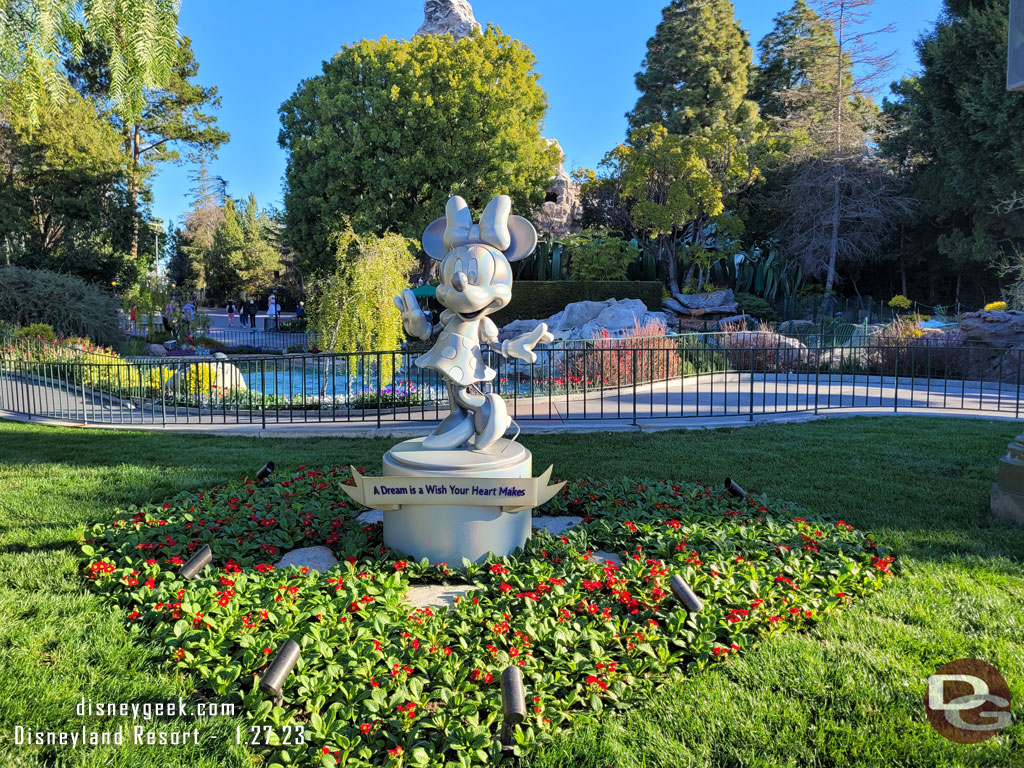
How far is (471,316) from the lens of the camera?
16.1 feet

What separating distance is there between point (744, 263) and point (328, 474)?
2587 cm

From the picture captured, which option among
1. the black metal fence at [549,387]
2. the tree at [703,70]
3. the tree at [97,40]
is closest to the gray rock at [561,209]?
the tree at [703,70]

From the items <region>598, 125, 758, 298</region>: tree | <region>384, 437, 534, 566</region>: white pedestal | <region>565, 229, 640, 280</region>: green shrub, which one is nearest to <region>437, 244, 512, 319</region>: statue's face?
<region>384, 437, 534, 566</region>: white pedestal

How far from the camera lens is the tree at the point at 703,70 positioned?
34000 millimetres

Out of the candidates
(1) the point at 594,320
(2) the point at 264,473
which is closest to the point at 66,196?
(1) the point at 594,320

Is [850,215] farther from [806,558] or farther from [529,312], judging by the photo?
[806,558]

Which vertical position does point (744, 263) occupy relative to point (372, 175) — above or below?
below

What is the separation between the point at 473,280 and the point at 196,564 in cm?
249

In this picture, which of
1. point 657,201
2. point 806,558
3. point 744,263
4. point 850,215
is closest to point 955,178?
point 850,215

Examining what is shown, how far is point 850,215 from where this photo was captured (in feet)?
89.1

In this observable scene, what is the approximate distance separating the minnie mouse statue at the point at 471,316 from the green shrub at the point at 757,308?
22341mm

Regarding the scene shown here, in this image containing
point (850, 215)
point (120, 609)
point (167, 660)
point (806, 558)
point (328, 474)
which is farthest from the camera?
point (850, 215)

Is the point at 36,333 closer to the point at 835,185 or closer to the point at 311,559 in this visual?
the point at 311,559

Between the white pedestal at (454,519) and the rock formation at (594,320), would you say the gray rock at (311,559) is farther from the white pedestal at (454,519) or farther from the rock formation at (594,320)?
the rock formation at (594,320)
